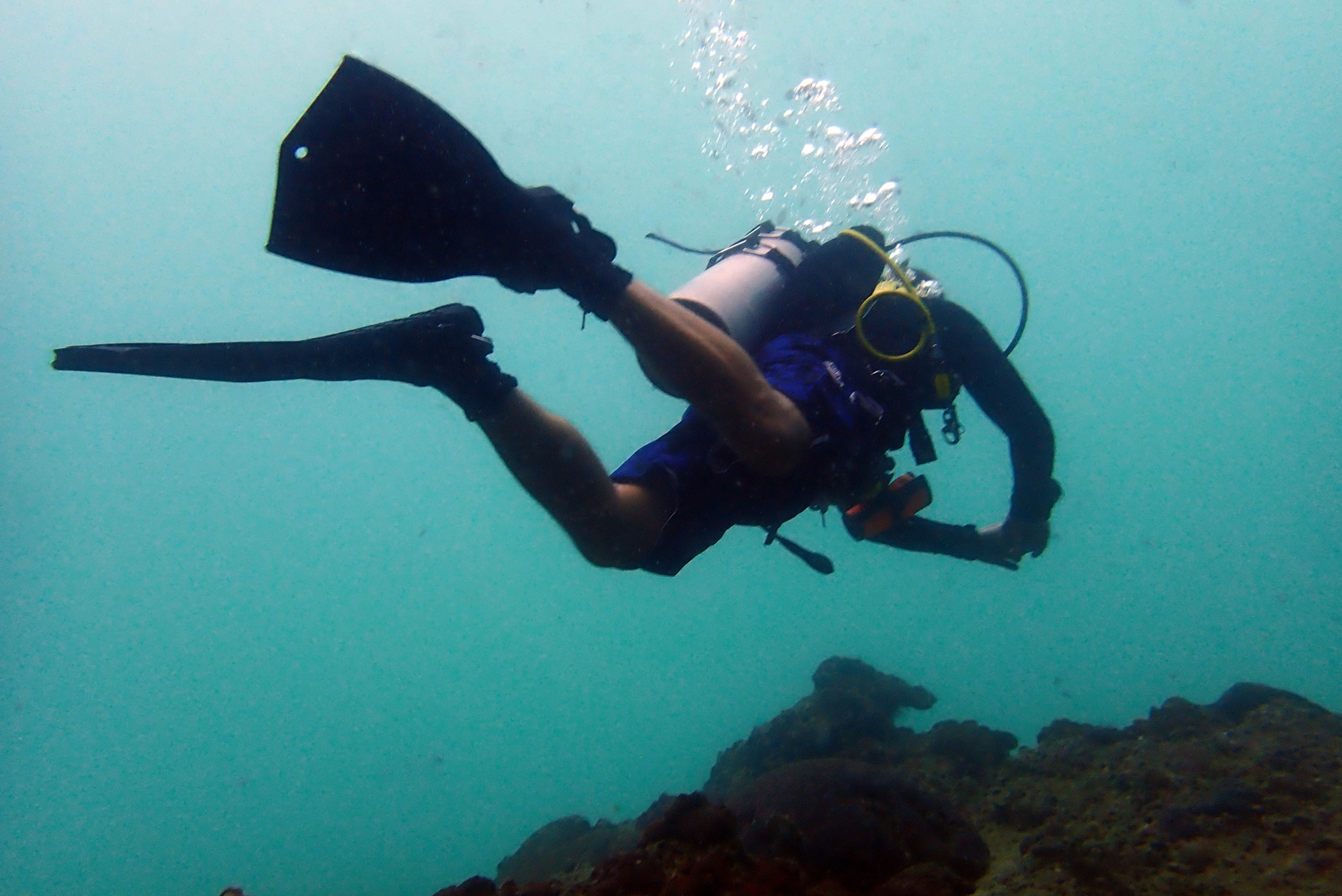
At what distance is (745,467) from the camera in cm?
336

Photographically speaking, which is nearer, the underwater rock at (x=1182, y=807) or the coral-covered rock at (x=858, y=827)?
the underwater rock at (x=1182, y=807)

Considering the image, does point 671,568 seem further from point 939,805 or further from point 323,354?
point 939,805

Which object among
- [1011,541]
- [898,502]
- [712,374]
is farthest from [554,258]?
[1011,541]

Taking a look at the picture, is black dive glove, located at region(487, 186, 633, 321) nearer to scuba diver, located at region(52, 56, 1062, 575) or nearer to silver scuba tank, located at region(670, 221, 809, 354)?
scuba diver, located at region(52, 56, 1062, 575)

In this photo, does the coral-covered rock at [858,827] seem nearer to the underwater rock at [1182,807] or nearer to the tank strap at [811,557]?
the underwater rock at [1182,807]

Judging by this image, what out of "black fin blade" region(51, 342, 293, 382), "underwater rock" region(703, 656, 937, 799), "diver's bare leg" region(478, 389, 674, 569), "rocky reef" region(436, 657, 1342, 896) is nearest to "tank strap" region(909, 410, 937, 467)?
"diver's bare leg" region(478, 389, 674, 569)

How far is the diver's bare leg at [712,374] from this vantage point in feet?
9.05

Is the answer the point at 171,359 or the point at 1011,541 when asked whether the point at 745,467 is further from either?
the point at 1011,541

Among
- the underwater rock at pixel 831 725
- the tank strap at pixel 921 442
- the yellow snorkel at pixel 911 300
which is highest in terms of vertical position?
the yellow snorkel at pixel 911 300

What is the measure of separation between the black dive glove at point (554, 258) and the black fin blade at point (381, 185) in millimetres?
58

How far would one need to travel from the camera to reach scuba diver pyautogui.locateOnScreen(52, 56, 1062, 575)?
2.55m

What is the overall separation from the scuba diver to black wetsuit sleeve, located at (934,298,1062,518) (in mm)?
543

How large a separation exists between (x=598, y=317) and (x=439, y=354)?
645mm

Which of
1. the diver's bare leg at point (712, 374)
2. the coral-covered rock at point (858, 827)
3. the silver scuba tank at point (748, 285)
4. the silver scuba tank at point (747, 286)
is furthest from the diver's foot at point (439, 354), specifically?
the coral-covered rock at point (858, 827)
